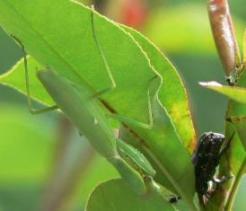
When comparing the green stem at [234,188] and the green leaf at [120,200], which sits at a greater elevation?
the green leaf at [120,200]

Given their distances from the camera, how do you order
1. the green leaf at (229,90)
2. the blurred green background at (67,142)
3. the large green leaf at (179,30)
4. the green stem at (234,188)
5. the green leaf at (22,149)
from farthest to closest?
the large green leaf at (179,30), the green leaf at (22,149), the blurred green background at (67,142), the green stem at (234,188), the green leaf at (229,90)

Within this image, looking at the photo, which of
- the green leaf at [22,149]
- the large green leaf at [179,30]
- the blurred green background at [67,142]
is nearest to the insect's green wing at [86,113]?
the blurred green background at [67,142]

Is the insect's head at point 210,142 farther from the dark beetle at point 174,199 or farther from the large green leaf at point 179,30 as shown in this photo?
the large green leaf at point 179,30

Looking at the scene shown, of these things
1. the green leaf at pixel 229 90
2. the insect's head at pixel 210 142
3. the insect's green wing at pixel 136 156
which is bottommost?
the insect's head at pixel 210 142

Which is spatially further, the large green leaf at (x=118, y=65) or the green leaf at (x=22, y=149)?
the green leaf at (x=22, y=149)

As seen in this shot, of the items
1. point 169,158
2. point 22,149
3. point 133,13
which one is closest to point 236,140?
point 169,158

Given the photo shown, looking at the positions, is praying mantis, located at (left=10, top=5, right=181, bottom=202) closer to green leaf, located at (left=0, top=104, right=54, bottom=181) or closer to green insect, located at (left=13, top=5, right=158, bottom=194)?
green insect, located at (left=13, top=5, right=158, bottom=194)

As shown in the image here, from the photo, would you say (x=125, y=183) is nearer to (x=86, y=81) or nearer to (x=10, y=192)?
(x=86, y=81)

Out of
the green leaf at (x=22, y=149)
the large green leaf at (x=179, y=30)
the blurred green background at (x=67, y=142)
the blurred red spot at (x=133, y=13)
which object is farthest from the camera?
the large green leaf at (x=179, y=30)
